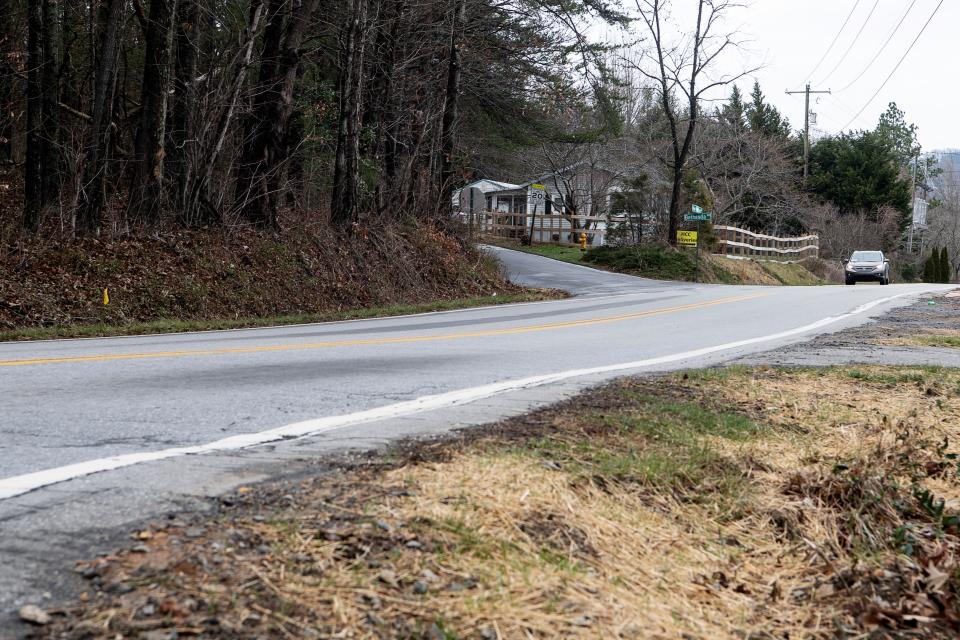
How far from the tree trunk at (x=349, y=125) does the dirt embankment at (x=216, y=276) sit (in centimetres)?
77

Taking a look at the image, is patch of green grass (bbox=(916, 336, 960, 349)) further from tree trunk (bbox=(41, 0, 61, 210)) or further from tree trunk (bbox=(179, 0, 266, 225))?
tree trunk (bbox=(41, 0, 61, 210))

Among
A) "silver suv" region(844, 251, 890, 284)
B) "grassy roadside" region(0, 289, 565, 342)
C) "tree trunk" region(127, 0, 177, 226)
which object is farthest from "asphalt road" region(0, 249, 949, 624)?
"silver suv" region(844, 251, 890, 284)

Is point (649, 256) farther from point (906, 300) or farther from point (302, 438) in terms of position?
point (302, 438)

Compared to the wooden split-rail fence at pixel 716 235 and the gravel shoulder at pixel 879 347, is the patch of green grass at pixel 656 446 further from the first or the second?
the wooden split-rail fence at pixel 716 235

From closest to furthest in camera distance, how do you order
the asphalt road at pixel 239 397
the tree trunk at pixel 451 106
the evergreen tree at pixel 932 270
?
the asphalt road at pixel 239 397 < the tree trunk at pixel 451 106 < the evergreen tree at pixel 932 270

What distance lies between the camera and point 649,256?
3506cm

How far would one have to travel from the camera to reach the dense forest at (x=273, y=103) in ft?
57.6

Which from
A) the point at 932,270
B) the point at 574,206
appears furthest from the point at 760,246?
the point at 932,270

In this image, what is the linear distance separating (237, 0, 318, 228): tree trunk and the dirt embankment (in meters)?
0.84

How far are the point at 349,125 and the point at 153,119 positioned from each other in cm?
492

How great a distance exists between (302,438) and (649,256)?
3120 centimetres

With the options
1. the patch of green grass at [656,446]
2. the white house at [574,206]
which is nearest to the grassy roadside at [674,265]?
the white house at [574,206]

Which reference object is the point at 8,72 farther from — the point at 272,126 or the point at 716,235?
the point at 716,235

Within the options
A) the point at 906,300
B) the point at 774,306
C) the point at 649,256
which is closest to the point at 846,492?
the point at 774,306
